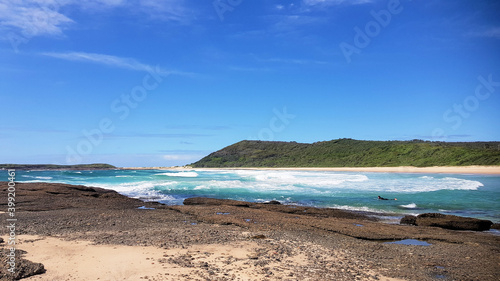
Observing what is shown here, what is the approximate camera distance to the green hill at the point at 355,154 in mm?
53469

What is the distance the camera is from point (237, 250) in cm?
693

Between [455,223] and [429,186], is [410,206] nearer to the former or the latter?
[455,223]

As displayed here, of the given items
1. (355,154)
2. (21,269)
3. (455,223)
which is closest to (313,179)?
(455,223)

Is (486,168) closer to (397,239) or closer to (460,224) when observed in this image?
(460,224)

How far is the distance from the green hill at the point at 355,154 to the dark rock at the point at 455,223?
42099 millimetres

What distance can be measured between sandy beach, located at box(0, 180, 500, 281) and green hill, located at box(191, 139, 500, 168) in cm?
4625

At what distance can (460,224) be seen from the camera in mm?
10875

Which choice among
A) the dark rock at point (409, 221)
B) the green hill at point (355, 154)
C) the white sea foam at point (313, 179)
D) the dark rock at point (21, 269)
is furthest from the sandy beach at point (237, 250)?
the green hill at point (355, 154)

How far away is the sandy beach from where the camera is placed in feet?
18.5

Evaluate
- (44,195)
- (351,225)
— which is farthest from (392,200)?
(44,195)

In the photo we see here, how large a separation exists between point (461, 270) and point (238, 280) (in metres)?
3.98

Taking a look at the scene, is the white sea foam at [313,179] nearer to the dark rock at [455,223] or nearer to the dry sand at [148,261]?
the dark rock at [455,223]

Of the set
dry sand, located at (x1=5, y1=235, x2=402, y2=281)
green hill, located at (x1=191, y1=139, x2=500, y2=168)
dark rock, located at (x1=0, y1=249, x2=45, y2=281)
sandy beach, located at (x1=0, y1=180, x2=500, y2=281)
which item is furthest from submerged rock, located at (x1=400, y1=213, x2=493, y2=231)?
green hill, located at (x1=191, y1=139, x2=500, y2=168)

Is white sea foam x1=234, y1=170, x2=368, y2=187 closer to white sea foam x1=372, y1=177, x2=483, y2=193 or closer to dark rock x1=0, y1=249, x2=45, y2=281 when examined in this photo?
white sea foam x1=372, y1=177, x2=483, y2=193
